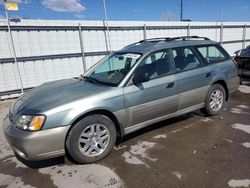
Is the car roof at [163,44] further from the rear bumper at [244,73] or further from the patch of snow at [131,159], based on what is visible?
the rear bumper at [244,73]

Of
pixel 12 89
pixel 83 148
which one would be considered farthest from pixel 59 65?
pixel 83 148

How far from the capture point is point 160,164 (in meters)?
3.16

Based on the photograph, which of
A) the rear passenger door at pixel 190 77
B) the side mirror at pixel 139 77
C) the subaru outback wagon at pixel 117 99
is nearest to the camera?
the subaru outback wagon at pixel 117 99

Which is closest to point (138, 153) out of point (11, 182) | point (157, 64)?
point (157, 64)

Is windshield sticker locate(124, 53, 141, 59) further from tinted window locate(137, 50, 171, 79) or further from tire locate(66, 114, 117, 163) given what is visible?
tire locate(66, 114, 117, 163)

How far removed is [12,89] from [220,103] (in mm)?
6220

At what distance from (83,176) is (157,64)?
7.16 feet

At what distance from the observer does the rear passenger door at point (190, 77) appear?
13.5 feet

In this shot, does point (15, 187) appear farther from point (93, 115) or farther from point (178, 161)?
point (178, 161)

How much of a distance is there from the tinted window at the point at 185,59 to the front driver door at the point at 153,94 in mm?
194

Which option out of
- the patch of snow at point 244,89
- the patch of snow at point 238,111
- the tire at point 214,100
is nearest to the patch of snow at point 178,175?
the tire at point 214,100

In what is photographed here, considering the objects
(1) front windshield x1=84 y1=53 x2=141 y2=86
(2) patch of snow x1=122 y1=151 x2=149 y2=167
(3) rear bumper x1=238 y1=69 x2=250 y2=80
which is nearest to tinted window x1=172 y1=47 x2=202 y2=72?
(1) front windshield x1=84 y1=53 x2=141 y2=86

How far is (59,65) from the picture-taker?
310 inches

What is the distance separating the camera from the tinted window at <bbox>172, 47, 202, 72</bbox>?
4137 millimetres
